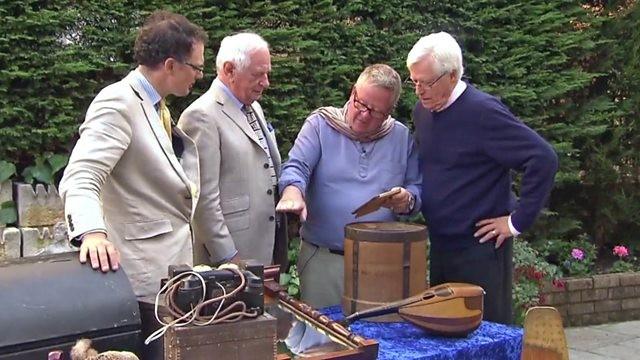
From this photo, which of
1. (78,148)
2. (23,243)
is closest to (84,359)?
(78,148)

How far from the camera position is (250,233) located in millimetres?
3105

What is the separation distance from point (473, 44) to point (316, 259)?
120 inches

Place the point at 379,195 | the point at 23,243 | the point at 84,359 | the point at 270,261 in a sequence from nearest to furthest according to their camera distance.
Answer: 1. the point at 84,359
2. the point at 379,195
3. the point at 270,261
4. the point at 23,243

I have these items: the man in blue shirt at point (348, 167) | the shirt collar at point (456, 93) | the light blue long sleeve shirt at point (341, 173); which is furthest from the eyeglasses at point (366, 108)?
the shirt collar at point (456, 93)

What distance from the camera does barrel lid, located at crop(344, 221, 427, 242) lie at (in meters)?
2.68

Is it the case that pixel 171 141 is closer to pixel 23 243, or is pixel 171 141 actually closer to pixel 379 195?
pixel 379 195

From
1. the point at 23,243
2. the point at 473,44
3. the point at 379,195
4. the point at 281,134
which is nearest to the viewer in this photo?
the point at 379,195

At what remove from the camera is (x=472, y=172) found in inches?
120

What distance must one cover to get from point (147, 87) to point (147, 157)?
239mm

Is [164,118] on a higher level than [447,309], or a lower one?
higher

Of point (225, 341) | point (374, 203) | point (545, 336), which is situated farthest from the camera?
point (374, 203)

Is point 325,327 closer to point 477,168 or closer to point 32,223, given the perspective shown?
point 477,168

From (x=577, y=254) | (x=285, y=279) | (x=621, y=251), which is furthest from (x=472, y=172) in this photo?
(x=621, y=251)

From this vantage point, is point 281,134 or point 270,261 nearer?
point 270,261
